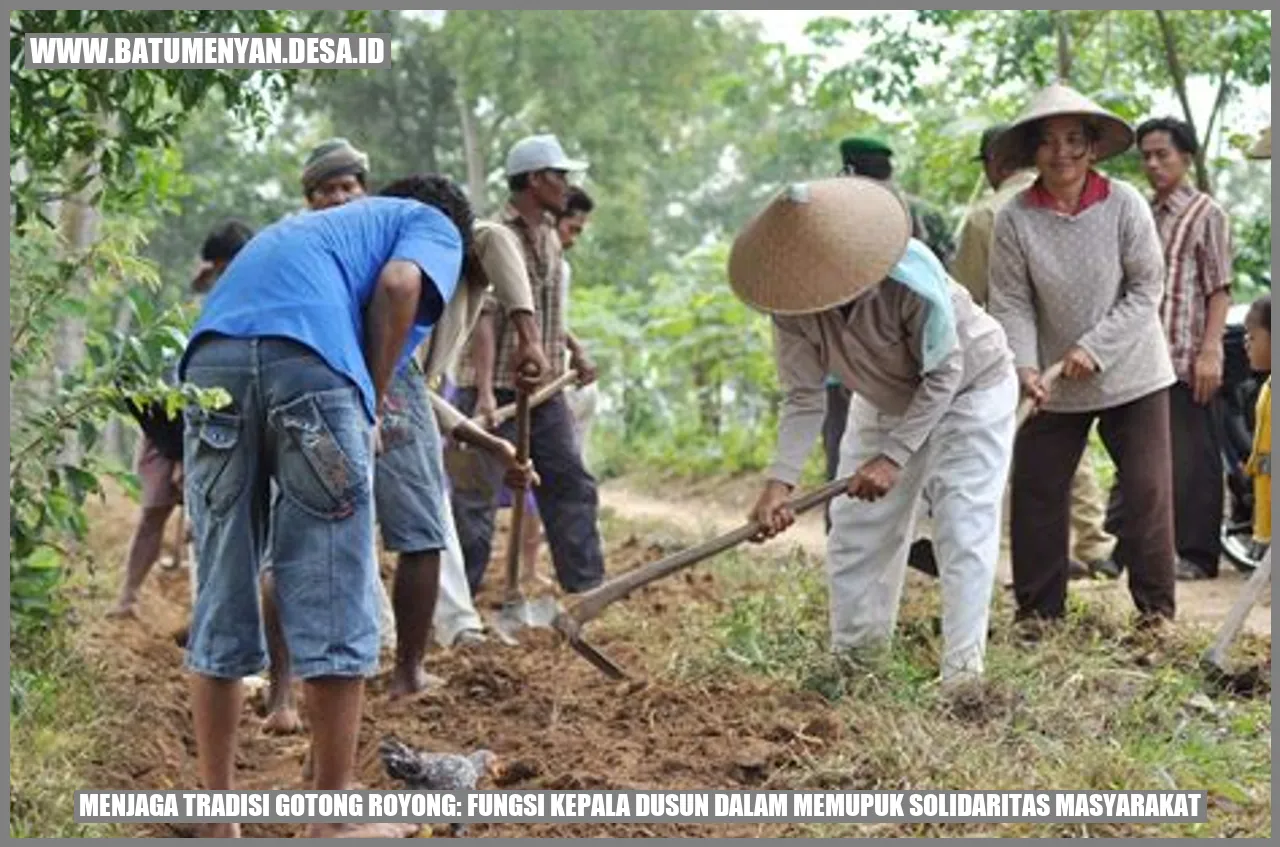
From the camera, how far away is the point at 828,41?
12125 mm

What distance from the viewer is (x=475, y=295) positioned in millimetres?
5848

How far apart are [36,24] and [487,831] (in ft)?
7.86

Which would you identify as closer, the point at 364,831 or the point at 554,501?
the point at 364,831

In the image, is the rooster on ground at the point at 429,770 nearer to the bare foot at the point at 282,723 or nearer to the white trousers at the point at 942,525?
the bare foot at the point at 282,723

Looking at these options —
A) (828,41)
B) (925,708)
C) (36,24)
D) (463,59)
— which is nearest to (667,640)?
(925,708)

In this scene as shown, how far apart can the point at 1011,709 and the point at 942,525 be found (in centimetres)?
69

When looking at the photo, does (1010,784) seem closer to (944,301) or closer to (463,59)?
(944,301)

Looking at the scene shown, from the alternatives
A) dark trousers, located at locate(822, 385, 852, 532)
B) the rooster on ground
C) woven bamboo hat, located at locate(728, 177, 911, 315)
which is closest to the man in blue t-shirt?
the rooster on ground

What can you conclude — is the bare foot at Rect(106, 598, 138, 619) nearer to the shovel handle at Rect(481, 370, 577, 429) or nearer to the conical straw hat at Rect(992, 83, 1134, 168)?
the shovel handle at Rect(481, 370, 577, 429)

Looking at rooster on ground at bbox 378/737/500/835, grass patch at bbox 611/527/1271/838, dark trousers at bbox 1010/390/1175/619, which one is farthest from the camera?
dark trousers at bbox 1010/390/1175/619

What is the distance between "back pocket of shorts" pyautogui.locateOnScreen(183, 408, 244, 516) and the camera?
13.2ft

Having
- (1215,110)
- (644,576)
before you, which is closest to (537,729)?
(644,576)

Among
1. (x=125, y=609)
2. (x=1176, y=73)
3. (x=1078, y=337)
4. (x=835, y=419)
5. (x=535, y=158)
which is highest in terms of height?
(x=1176, y=73)

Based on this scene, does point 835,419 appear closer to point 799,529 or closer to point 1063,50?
point 799,529
